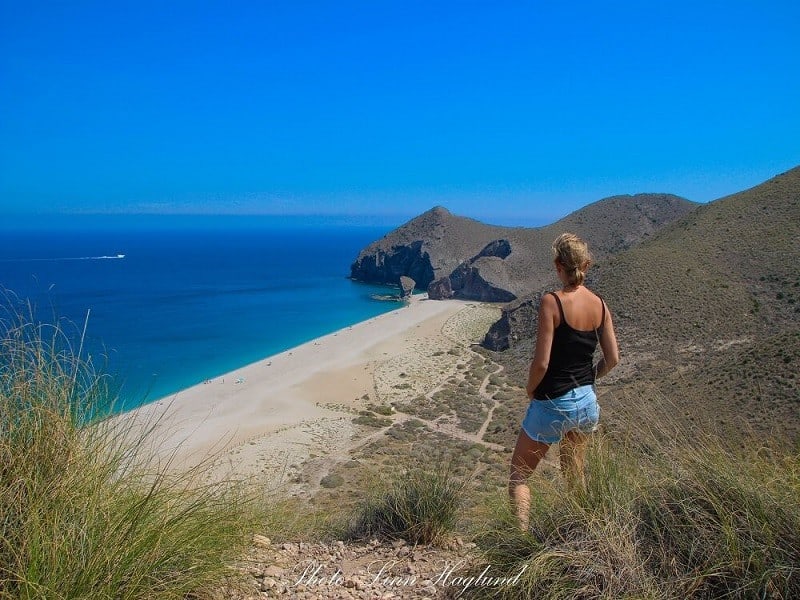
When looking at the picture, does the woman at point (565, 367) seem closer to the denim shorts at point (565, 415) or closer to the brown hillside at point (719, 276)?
the denim shorts at point (565, 415)

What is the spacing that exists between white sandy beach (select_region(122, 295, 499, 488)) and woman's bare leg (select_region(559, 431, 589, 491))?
7938 millimetres

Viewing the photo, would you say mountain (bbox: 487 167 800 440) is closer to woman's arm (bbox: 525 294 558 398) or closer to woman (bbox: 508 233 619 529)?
woman (bbox: 508 233 619 529)

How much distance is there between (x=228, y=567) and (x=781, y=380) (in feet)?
46.1

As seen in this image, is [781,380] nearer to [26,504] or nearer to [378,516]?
[378,516]

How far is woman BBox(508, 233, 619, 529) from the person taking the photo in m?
3.09

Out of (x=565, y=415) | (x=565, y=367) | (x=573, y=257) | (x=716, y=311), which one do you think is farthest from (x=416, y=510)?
(x=716, y=311)

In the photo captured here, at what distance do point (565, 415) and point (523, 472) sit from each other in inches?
15.8

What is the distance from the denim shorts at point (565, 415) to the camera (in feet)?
10.3

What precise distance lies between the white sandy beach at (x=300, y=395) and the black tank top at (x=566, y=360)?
8.02 metres

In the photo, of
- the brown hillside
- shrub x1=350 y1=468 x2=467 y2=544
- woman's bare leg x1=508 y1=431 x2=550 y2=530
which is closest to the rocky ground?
shrub x1=350 y1=468 x2=467 y2=544

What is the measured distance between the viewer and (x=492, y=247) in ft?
191

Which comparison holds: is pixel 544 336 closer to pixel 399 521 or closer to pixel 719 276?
pixel 399 521

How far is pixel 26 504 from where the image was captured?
91.7 inches

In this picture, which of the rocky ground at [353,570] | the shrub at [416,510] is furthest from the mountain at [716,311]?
the rocky ground at [353,570]
